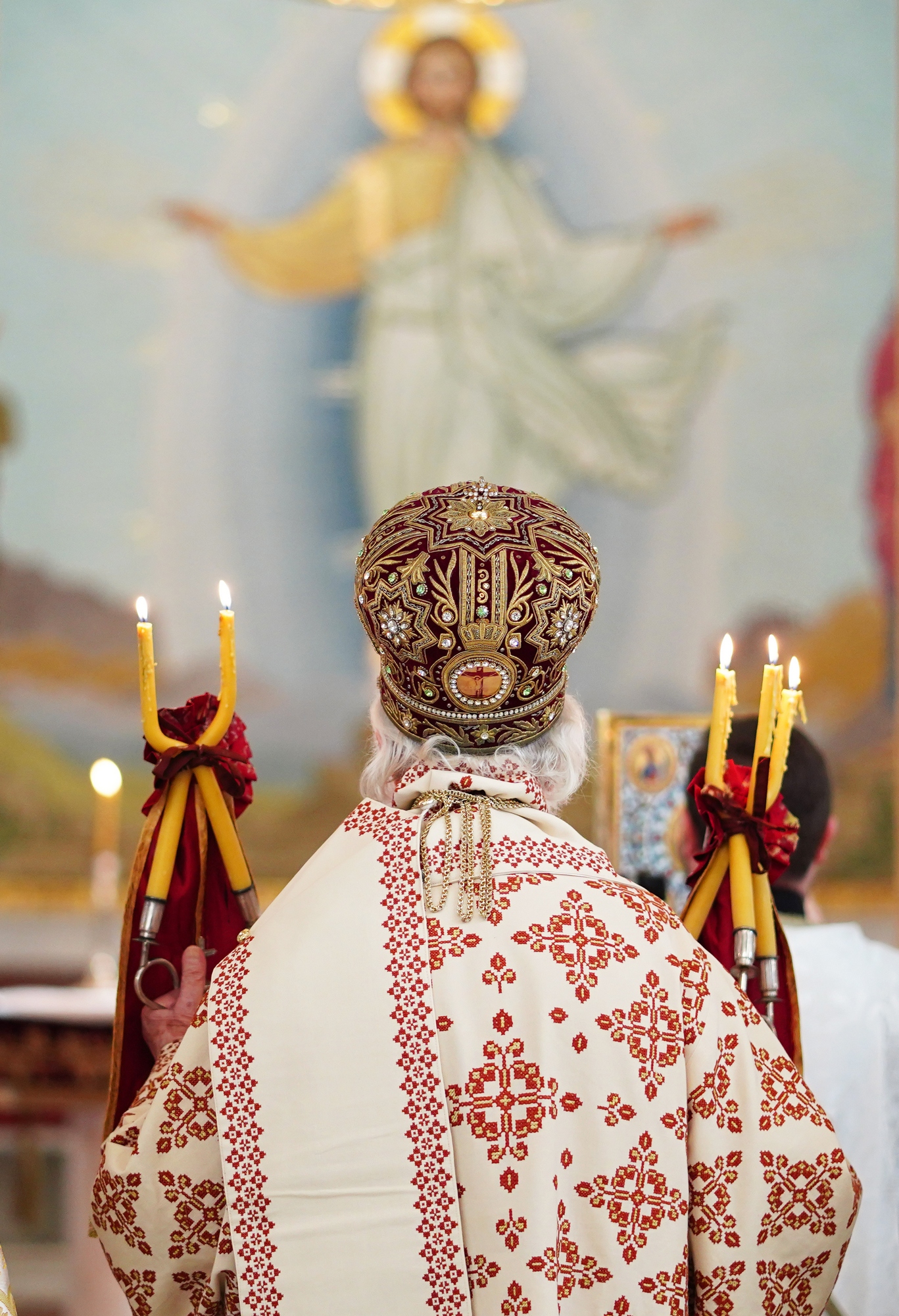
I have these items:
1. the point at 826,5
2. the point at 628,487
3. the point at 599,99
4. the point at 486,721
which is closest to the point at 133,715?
the point at 628,487

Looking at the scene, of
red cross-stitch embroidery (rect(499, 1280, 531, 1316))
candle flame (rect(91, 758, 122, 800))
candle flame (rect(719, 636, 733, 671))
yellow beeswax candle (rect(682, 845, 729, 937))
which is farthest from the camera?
candle flame (rect(91, 758, 122, 800))

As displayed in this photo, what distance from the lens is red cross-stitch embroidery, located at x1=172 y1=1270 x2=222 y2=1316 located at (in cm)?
172

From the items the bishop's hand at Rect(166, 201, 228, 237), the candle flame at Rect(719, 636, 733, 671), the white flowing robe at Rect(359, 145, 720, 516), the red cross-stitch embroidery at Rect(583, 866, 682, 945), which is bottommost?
the red cross-stitch embroidery at Rect(583, 866, 682, 945)

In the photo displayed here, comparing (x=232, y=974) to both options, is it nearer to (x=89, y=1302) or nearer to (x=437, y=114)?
(x=89, y=1302)

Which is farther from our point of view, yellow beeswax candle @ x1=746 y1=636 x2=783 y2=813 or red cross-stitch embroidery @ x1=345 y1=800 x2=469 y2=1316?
yellow beeswax candle @ x1=746 y1=636 x2=783 y2=813

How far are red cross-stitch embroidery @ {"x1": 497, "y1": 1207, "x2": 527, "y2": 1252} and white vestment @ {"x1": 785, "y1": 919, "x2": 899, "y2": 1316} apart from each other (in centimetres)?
105

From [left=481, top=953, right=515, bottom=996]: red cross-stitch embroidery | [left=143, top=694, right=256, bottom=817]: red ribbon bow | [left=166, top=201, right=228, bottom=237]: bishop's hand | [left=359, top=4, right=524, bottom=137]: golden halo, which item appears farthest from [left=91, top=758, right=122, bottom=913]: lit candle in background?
[left=359, top=4, right=524, bottom=137]: golden halo

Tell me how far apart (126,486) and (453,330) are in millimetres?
1514

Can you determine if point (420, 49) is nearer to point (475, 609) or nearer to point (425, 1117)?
point (475, 609)

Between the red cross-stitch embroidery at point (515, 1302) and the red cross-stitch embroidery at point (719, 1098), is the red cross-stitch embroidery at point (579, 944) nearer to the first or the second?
the red cross-stitch embroidery at point (719, 1098)

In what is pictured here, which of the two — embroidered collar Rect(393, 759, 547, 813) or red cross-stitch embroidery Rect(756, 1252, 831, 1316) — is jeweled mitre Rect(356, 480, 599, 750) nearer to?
embroidered collar Rect(393, 759, 547, 813)

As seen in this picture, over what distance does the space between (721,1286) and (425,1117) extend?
1.28 ft

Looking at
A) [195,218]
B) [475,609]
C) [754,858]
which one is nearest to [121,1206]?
[475,609]

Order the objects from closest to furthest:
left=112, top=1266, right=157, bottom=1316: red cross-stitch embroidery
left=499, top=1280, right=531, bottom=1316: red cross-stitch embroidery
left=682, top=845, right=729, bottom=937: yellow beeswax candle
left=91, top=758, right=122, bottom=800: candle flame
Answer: left=499, top=1280, right=531, bottom=1316: red cross-stitch embroidery < left=112, top=1266, right=157, bottom=1316: red cross-stitch embroidery < left=682, top=845, right=729, bottom=937: yellow beeswax candle < left=91, top=758, right=122, bottom=800: candle flame
